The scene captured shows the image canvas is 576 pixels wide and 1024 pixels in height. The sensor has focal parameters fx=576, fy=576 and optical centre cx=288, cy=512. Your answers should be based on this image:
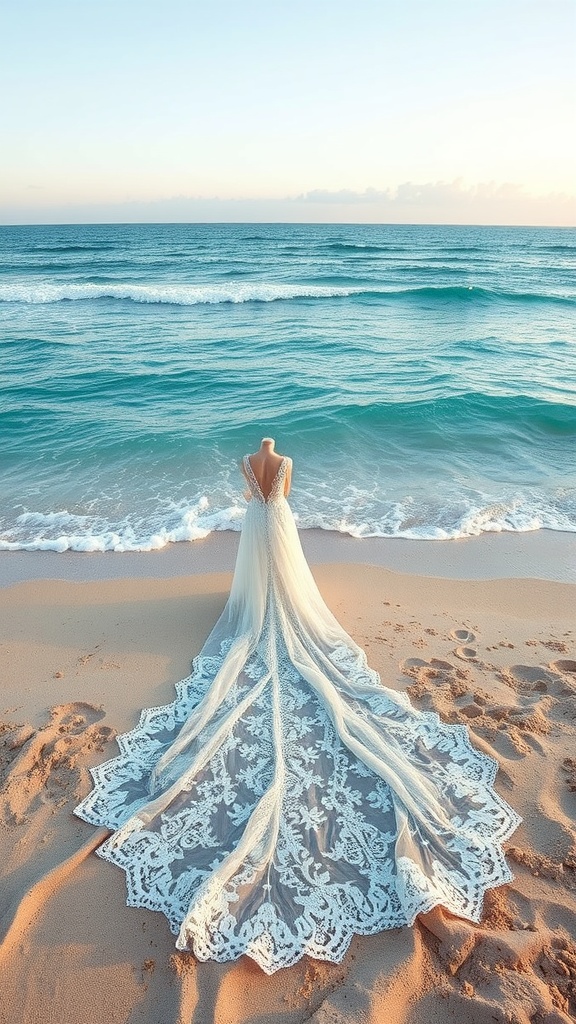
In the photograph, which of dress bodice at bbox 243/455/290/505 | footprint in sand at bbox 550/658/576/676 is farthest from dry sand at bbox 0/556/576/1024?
dress bodice at bbox 243/455/290/505

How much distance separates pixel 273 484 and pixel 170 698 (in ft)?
7.19

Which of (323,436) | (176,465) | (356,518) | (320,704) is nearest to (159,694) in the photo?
(320,704)

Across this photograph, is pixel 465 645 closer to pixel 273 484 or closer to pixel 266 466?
pixel 273 484

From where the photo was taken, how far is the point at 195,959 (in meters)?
3.11

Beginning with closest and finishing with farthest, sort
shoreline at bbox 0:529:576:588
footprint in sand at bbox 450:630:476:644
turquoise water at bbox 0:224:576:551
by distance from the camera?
1. footprint in sand at bbox 450:630:476:644
2. shoreline at bbox 0:529:576:588
3. turquoise water at bbox 0:224:576:551

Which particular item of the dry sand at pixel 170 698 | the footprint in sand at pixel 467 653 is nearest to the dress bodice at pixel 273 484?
the dry sand at pixel 170 698

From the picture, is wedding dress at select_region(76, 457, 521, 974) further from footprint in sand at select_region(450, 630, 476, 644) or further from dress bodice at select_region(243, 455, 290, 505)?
footprint in sand at select_region(450, 630, 476, 644)

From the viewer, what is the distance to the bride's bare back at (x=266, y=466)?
5.50 m

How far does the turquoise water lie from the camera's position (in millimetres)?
9273

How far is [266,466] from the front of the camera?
5.54 metres

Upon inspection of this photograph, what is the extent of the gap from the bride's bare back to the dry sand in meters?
1.79

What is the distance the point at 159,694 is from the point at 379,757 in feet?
6.94

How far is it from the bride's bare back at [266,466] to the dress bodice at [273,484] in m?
0.02

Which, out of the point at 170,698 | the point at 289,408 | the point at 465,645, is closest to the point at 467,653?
the point at 465,645
